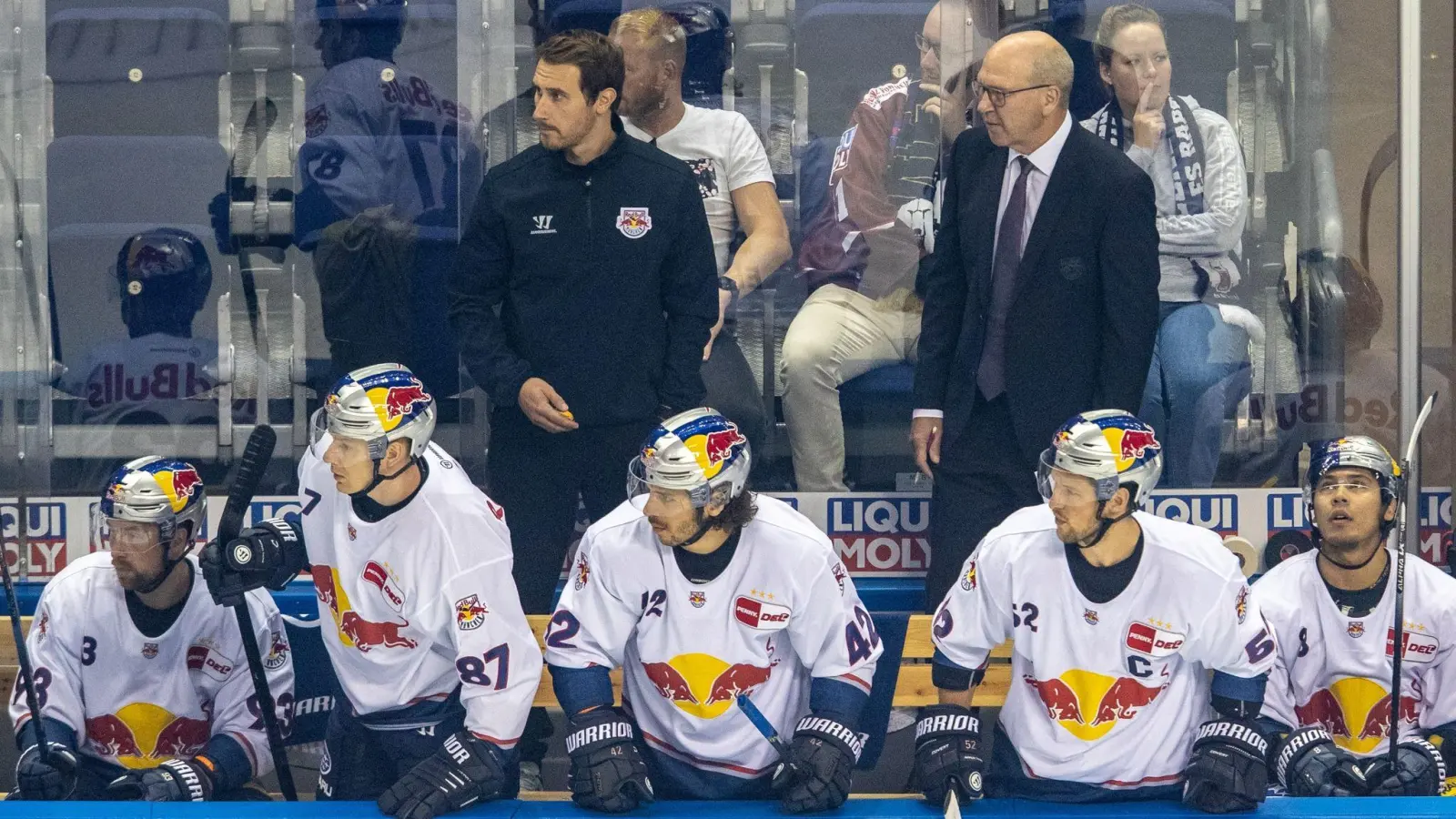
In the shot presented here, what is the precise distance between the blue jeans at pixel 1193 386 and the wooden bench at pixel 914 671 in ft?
2.10

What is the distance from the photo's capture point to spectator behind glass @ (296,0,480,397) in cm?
451

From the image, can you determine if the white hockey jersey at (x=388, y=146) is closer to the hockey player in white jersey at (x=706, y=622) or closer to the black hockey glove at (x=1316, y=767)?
the hockey player in white jersey at (x=706, y=622)

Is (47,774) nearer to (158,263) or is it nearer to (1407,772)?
(158,263)

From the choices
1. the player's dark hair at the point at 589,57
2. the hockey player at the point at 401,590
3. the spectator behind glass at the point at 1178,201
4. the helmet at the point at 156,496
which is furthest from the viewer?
the spectator behind glass at the point at 1178,201

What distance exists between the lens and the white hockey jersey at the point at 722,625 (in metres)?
3.54

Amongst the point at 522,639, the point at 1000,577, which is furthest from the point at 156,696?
the point at 1000,577

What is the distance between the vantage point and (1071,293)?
3957 mm

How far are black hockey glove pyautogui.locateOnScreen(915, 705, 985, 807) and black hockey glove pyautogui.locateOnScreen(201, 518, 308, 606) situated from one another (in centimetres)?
125

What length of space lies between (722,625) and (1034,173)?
1190 mm

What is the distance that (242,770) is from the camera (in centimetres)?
377

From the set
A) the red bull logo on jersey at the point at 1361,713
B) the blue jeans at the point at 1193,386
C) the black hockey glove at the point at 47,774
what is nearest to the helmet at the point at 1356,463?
the red bull logo on jersey at the point at 1361,713

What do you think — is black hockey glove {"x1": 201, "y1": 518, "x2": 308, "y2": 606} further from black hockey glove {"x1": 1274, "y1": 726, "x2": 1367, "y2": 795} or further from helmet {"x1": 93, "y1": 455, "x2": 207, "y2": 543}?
black hockey glove {"x1": 1274, "y1": 726, "x2": 1367, "y2": 795}

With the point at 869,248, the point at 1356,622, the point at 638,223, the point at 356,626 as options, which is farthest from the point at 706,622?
the point at 1356,622

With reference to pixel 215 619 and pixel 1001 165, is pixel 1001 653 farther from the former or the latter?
pixel 215 619
